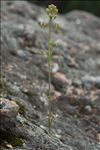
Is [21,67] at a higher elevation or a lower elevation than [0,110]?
lower

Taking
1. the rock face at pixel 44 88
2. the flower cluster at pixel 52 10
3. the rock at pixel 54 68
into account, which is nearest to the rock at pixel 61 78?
the rock face at pixel 44 88

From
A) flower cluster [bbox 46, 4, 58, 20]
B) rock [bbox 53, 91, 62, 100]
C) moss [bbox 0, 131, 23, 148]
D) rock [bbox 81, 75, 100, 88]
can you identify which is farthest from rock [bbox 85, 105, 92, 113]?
moss [bbox 0, 131, 23, 148]

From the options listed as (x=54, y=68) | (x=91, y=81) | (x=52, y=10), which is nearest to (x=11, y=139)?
(x=52, y=10)

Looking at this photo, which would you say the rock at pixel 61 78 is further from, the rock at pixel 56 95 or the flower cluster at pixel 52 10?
the flower cluster at pixel 52 10

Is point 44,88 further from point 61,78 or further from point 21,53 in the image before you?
point 21,53

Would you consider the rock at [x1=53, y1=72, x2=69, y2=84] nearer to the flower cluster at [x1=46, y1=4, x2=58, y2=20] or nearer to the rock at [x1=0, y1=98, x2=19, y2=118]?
the flower cluster at [x1=46, y1=4, x2=58, y2=20]

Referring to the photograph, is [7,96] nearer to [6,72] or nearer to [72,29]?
[6,72]

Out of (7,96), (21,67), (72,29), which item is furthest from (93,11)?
(7,96)
